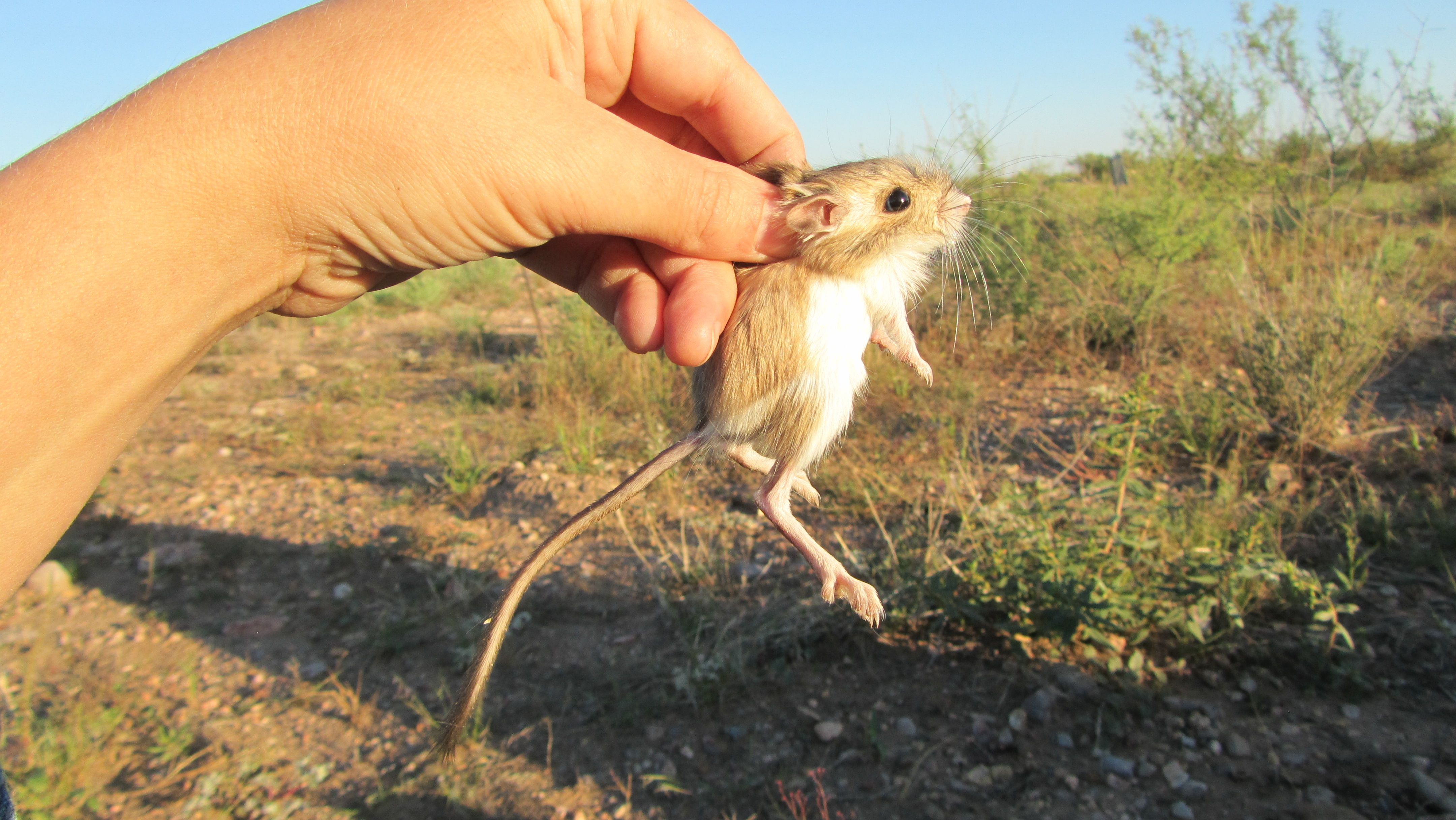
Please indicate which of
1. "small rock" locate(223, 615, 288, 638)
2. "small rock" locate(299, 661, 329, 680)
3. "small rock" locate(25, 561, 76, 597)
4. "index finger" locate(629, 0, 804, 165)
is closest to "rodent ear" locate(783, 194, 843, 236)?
"index finger" locate(629, 0, 804, 165)

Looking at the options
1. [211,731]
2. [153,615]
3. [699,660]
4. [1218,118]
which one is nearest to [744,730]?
[699,660]

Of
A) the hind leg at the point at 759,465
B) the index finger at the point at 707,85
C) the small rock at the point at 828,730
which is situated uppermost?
the index finger at the point at 707,85

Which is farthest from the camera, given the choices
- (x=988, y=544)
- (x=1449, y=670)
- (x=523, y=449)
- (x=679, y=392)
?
(x=679, y=392)

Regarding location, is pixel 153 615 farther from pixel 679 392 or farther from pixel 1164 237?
pixel 1164 237

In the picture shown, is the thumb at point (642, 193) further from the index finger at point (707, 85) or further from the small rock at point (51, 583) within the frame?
the small rock at point (51, 583)

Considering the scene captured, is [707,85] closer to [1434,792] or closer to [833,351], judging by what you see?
[833,351]

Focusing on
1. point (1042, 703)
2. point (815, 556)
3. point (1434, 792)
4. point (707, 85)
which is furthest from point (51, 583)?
point (1434, 792)

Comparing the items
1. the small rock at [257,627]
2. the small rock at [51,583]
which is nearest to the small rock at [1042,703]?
the small rock at [257,627]
